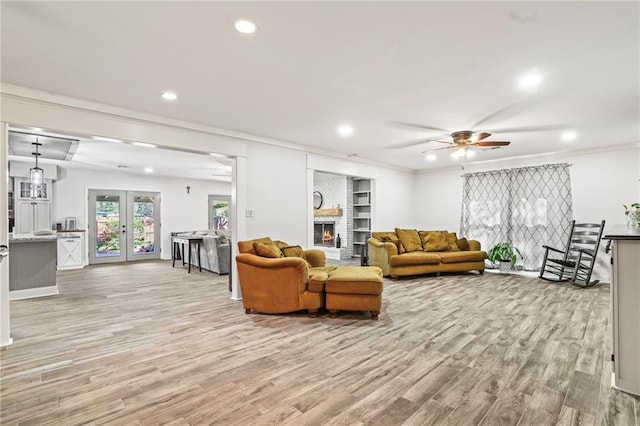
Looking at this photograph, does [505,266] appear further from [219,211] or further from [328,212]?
[219,211]

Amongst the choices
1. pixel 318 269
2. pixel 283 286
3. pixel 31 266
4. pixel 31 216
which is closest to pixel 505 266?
pixel 318 269

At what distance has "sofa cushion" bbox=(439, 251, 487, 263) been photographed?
6.03 meters

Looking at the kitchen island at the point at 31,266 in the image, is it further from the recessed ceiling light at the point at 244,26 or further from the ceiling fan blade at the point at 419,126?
the ceiling fan blade at the point at 419,126

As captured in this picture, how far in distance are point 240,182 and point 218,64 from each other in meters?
2.17

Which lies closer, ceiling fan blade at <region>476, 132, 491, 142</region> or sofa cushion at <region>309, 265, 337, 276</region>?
sofa cushion at <region>309, 265, 337, 276</region>

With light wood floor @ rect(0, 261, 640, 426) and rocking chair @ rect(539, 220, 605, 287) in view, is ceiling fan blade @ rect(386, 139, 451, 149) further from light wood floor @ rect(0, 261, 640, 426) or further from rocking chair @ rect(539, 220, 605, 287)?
rocking chair @ rect(539, 220, 605, 287)

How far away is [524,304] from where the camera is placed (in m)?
4.16

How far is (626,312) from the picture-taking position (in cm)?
209

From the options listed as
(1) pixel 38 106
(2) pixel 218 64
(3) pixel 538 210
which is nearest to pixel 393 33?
(2) pixel 218 64

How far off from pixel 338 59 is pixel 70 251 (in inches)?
319

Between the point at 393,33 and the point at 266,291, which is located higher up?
the point at 393,33

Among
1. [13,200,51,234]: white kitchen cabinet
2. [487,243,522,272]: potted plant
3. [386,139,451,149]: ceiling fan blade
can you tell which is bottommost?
[487,243,522,272]: potted plant

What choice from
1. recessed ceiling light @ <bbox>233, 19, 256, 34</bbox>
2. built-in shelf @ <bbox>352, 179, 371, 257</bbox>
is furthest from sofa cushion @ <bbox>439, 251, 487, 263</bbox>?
recessed ceiling light @ <bbox>233, 19, 256, 34</bbox>

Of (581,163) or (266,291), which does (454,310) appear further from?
(581,163)
